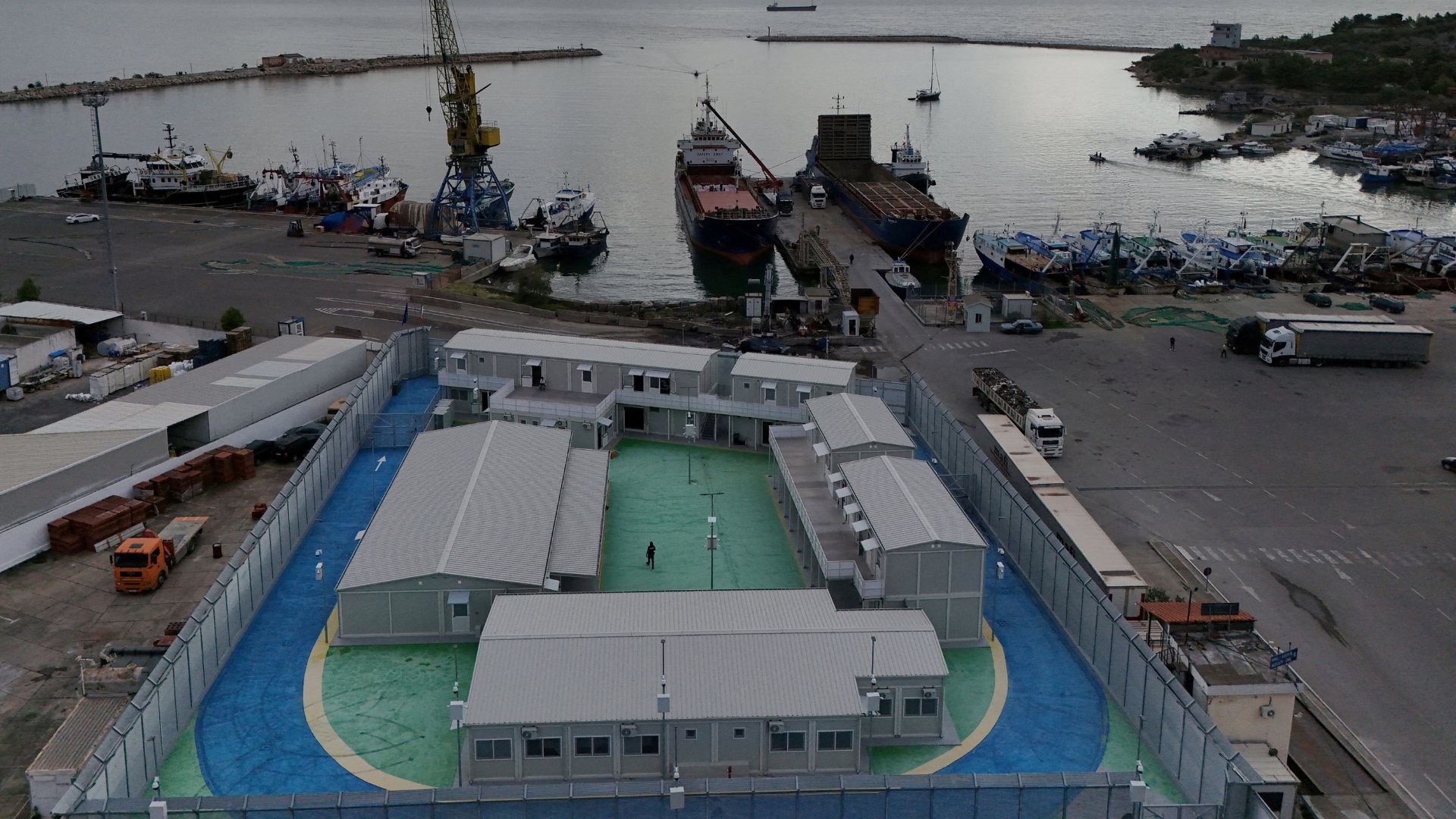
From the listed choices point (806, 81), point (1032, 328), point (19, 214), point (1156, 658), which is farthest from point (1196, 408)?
point (806, 81)

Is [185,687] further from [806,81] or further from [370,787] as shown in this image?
[806,81]

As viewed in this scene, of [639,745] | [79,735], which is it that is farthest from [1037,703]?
[79,735]

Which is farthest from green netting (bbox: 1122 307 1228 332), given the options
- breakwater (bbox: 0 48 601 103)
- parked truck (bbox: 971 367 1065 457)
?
breakwater (bbox: 0 48 601 103)

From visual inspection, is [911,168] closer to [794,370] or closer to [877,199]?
[877,199]

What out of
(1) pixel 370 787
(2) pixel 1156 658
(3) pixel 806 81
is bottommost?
(1) pixel 370 787

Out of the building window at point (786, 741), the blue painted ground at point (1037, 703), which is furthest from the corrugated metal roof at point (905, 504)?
the building window at point (786, 741)
